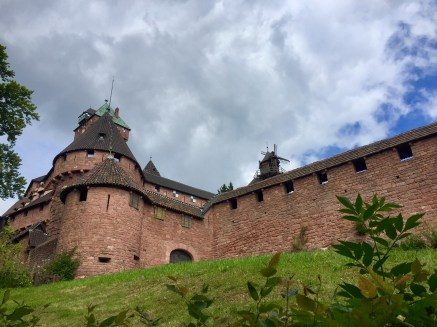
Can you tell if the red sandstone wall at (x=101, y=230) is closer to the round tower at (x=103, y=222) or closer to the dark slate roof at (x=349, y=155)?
the round tower at (x=103, y=222)

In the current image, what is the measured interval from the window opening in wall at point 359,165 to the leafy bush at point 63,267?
51.5 ft

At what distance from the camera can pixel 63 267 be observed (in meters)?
20.9

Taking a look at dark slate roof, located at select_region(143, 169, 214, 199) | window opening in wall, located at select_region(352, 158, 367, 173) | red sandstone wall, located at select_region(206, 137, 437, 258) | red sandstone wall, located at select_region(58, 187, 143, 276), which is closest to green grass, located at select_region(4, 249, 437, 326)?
red sandstone wall, located at select_region(58, 187, 143, 276)

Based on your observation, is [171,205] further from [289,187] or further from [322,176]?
[322,176]

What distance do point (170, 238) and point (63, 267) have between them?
774 cm

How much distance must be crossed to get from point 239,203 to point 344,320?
26.3m

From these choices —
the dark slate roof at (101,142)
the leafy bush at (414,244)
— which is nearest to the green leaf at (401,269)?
the leafy bush at (414,244)

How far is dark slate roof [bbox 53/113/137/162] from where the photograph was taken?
3250cm

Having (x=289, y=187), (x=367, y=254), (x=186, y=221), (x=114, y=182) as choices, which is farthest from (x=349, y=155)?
(x=367, y=254)

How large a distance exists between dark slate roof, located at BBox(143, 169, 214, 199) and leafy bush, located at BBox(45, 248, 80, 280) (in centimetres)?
2423

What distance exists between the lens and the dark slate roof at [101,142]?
32500 millimetres

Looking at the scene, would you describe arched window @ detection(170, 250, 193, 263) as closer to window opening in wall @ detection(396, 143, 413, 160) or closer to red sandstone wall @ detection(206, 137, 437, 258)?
red sandstone wall @ detection(206, 137, 437, 258)

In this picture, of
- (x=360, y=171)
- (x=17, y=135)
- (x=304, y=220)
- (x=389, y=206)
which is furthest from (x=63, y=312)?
(x=360, y=171)

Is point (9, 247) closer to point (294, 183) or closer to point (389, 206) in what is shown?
point (294, 183)
